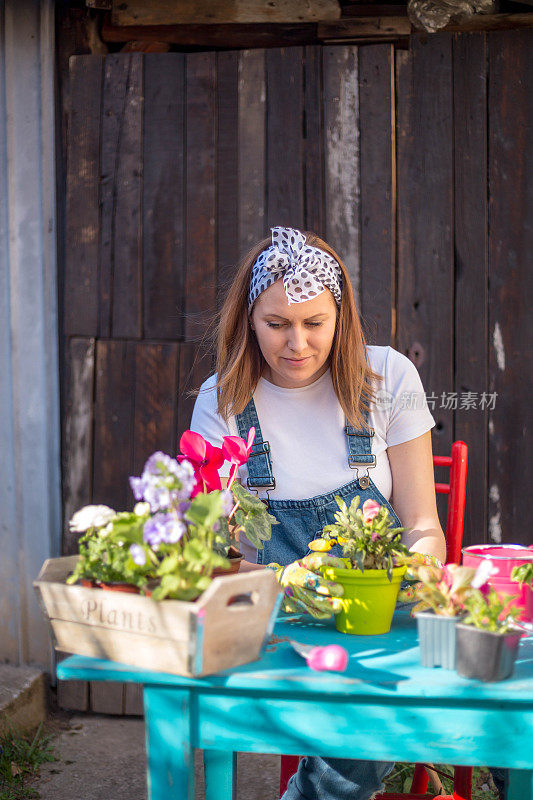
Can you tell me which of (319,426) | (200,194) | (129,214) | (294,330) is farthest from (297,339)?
(129,214)

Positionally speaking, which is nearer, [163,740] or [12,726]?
[163,740]

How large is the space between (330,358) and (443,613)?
1240 mm

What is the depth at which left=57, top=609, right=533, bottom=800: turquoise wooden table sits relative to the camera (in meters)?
1.24

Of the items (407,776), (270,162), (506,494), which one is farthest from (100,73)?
(407,776)

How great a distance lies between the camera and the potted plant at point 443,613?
4.20 ft

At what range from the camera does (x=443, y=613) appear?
129cm

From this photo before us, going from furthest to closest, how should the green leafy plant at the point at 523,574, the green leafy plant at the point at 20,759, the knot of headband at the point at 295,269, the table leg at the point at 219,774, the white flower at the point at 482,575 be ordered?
the green leafy plant at the point at 20,759 → the knot of headband at the point at 295,269 → the table leg at the point at 219,774 → the green leafy plant at the point at 523,574 → the white flower at the point at 482,575

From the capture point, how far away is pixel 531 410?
3254mm

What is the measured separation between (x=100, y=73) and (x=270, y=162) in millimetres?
790

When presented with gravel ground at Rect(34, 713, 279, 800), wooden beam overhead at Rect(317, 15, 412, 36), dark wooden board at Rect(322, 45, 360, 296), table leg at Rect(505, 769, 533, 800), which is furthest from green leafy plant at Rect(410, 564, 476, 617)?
wooden beam overhead at Rect(317, 15, 412, 36)

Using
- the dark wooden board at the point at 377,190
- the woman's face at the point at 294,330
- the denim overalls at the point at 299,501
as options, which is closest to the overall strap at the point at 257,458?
the denim overalls at the point at 299,501

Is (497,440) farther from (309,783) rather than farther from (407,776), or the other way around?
(309,783)

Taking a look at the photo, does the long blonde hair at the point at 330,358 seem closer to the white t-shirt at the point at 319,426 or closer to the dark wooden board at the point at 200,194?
the white t-shirt at the point at 319,426

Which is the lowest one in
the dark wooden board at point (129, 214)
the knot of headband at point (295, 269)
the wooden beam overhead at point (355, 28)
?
the knot of headband at point (295, 269)
